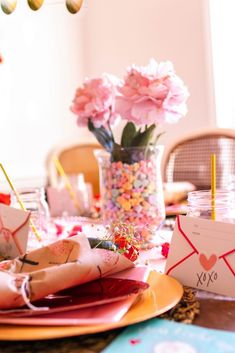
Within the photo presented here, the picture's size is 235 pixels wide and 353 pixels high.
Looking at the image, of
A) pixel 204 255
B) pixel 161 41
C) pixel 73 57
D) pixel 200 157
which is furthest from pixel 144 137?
pixel 73 57

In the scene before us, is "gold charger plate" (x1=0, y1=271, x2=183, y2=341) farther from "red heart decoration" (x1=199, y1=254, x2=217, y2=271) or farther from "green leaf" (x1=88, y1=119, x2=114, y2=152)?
"green leaf" (x1=88, y1=119, x2=114, y2=152)

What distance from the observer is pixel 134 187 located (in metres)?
1.27

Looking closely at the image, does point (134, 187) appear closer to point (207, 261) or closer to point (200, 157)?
point (207, 261)

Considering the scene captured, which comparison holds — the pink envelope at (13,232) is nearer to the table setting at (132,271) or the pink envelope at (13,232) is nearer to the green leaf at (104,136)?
the table setting at (132,271)

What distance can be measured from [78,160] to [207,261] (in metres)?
2.09

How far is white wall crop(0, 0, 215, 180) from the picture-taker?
3.14m

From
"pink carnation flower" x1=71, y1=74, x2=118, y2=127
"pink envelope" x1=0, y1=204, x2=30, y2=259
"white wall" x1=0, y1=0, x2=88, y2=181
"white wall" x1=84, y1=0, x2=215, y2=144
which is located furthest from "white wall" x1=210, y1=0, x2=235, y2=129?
"pink envelope" x1=0, y1=204, x2=30, y2=259

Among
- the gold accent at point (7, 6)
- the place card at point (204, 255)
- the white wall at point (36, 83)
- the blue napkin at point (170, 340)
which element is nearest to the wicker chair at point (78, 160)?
the white wall at point (36, 83)

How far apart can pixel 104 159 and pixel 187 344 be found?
0.77 metres

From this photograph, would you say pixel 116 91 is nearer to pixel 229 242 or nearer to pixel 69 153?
pixel 229 242

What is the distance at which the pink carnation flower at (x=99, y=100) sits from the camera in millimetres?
1369

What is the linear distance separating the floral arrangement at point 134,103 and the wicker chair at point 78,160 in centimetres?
143

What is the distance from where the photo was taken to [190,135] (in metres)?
2.33

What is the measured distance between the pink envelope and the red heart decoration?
363 mm
